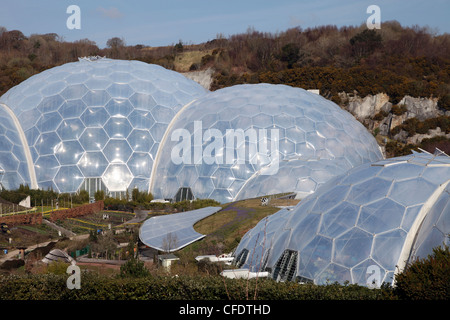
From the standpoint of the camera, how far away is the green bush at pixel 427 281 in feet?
22.3

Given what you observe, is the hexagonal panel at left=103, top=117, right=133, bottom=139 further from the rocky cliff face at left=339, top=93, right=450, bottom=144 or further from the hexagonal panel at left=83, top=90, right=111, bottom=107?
the rocky cliff face at left=339, top=93, right=450, bottom=144

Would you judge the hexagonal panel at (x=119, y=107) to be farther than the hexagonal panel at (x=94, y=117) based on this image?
Yes

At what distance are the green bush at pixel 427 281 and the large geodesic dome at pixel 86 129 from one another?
18.7m

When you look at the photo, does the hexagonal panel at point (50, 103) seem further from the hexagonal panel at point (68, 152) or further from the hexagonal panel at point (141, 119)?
the hexagonal panel at point (141, 119)

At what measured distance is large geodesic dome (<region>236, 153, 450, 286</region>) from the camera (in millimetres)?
9453

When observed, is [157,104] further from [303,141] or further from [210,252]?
[210,252]

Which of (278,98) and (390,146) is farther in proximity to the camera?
(390,146)

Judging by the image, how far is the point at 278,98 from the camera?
85.2 feet

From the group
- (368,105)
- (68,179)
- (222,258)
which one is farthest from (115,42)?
(222,258)

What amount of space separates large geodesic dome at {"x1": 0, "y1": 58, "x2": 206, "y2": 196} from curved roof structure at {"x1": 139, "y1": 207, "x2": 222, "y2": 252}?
703 centimetres

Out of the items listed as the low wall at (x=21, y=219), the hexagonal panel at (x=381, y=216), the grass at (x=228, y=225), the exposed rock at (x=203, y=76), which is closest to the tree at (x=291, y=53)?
the exposed rock at (x=203, y=76)

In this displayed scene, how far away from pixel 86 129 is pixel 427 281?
21087mm

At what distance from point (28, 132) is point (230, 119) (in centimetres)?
1050
